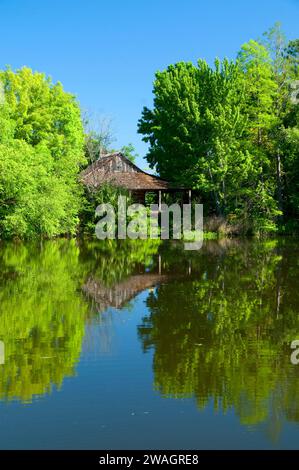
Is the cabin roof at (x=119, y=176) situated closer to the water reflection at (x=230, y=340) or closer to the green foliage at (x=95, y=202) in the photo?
the green foliage at (x=95, y=202)

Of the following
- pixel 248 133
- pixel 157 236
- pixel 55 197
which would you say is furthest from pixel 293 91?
pixel 55 197

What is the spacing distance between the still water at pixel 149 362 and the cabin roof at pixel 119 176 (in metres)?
28.2

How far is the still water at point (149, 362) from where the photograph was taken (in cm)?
625

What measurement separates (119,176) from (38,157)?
11.3 meters

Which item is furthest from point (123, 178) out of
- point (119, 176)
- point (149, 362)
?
point (149, 362)

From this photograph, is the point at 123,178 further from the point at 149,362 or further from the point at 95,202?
the point at 149,362

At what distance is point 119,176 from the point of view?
160ft

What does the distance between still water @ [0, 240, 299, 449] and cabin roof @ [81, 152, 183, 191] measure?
1108 inches

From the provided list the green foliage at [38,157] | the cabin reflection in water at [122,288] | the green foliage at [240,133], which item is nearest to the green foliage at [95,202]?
the green foliage at [38,157]

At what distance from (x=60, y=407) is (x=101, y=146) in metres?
47.7

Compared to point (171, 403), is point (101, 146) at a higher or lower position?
higher

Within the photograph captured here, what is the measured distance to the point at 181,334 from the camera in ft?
35.2

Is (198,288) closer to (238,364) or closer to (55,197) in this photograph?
(238,364)

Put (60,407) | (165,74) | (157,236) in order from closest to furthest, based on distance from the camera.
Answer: (60,407)
(157,236)
(165,74)
